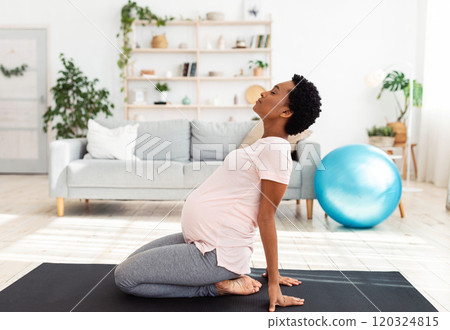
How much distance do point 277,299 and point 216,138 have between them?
2.49 metres

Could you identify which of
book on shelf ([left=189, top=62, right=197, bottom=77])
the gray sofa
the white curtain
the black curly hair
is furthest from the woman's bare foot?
book on shelf ([left=189, top=62, right=197, bottom=77])

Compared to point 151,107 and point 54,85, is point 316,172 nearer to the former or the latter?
point 151,107

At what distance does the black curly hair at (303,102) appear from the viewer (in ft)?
5.35

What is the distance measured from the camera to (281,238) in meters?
2.97

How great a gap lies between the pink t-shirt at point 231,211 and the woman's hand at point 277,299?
0.17 meters

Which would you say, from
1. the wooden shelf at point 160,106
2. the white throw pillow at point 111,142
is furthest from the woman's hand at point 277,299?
the wooden shelf at point 160,106

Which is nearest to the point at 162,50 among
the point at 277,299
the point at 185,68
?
the point at 185,68

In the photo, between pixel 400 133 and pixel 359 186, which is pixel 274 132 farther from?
pixel 400 133

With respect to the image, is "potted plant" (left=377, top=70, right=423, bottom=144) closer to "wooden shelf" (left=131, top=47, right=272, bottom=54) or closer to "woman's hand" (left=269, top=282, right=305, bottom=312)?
"wooden shelf" (left=131, top=47, right=272, bottom=54)

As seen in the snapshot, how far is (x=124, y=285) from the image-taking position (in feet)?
5.79

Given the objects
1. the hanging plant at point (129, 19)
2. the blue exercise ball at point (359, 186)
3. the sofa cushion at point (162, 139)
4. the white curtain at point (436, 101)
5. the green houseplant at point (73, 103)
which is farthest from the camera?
the hanging plant at point (129, 19)

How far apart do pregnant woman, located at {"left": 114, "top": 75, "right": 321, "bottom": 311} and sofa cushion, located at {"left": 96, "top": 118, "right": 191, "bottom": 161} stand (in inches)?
86.6

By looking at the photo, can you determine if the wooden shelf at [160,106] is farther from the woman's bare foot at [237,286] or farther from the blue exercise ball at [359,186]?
the woman's bare foot at [237,286]
